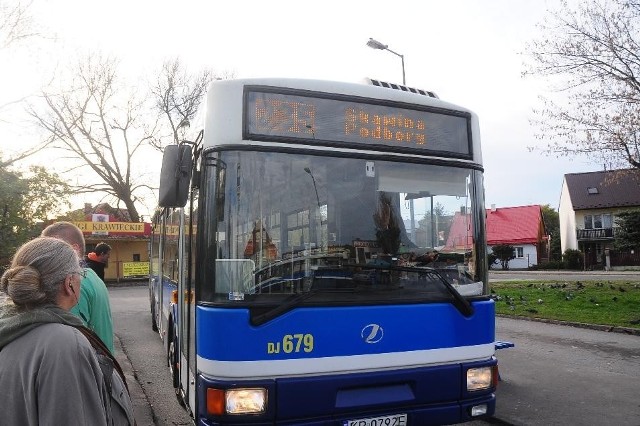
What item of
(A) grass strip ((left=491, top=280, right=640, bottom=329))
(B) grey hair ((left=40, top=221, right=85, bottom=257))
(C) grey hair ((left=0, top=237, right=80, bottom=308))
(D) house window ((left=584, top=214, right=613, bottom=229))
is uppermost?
(D) house window ((left=584, top=214, right=613, bottom=229))

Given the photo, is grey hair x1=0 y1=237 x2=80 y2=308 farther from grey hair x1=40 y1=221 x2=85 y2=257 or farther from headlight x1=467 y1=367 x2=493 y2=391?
headlight x1=467 y1=367 x2=493 y2=391

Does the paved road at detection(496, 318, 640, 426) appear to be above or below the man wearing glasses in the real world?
below

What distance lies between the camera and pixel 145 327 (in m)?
14.8

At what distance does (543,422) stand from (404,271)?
10.1 ft

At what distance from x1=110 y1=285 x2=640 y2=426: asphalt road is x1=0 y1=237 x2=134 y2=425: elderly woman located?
469cm

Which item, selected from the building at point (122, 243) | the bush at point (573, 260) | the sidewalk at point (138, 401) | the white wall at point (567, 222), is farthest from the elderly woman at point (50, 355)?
the white wall at point (567, 222)

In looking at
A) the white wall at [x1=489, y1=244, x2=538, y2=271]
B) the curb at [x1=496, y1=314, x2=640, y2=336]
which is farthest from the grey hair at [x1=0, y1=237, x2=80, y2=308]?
the white wall at [x1=489, y1=244, x2=538, y2=271]

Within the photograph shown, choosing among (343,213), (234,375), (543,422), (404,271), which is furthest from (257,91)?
(543,422)

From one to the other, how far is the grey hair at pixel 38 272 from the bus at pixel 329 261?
182cm

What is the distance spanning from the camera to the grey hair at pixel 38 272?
200cm

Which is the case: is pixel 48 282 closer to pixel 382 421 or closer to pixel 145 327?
pixel 382 421

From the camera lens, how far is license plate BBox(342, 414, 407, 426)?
13.1 ft

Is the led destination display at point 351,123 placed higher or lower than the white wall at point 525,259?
higher

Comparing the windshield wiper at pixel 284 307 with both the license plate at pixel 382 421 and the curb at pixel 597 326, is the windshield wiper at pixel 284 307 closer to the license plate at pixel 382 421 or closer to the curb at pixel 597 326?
the license plate at pixel 382 421
